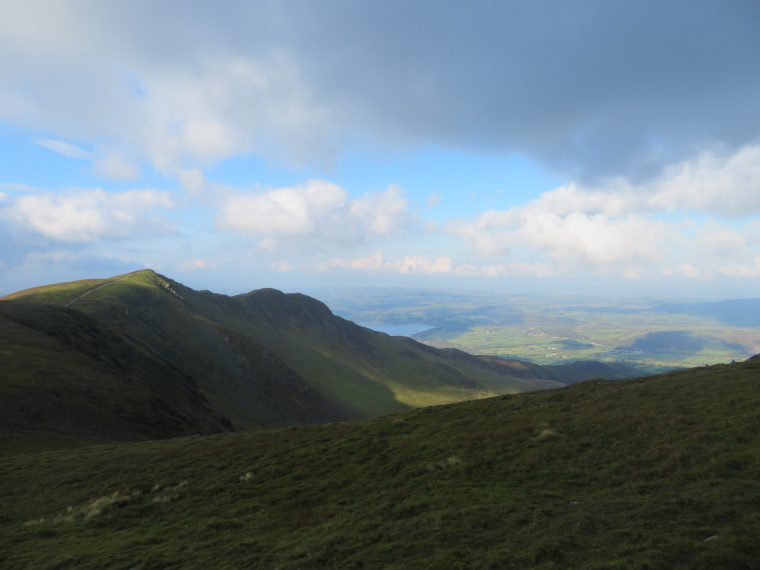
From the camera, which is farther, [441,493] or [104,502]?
[104,502]

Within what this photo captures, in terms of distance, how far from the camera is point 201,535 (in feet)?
59.8

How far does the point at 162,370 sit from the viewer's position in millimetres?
81875

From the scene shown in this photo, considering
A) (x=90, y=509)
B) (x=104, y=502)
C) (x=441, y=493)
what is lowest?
(x=90, y=509)

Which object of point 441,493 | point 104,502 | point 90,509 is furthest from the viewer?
point 104,502

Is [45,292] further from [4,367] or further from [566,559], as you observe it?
[566,559]

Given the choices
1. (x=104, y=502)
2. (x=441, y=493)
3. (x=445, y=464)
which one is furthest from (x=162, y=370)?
(x=441, y=493)

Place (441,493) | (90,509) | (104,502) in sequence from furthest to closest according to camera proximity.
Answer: (104,502), (90,509), (441,493)

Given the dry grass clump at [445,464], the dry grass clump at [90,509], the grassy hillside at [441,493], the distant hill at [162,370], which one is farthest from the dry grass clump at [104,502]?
the distant hill at [162,370]

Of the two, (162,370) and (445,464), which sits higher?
(445,464)

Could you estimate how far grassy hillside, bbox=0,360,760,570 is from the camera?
12.9 metres

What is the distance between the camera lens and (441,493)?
19.2 metres

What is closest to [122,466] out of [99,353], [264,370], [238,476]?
[238,476]

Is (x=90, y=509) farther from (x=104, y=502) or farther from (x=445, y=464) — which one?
(x=445, y=464)

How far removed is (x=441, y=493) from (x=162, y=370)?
261 feet
